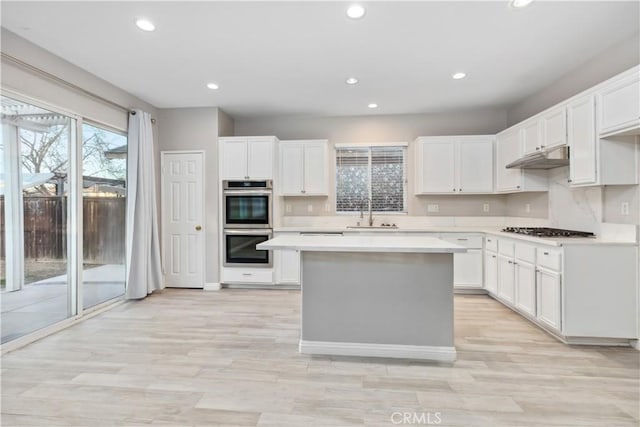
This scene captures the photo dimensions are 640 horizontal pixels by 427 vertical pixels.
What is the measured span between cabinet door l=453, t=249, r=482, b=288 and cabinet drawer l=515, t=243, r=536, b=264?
2.69 ft

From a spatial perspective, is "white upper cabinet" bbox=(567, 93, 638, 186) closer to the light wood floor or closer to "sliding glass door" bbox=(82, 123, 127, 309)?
the light wood floor

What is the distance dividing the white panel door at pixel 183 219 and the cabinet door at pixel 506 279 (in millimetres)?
4087

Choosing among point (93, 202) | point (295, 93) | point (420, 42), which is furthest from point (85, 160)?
point (420, 42)

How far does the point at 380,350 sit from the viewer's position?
2.52 meters

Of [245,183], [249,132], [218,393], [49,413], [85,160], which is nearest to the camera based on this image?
[49,413]

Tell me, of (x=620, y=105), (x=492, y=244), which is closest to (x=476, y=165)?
(x=492, y=244)

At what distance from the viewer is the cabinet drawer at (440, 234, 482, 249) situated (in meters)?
4.24

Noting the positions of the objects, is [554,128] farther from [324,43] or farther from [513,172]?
[324,43]

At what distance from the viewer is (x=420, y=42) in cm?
278

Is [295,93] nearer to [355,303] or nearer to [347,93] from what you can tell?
[347,93]

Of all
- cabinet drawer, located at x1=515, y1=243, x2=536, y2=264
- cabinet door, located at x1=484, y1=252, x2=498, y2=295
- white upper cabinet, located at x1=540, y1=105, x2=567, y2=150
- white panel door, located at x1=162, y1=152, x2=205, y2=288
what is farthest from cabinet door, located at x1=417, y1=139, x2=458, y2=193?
white panel door, located at x1=162, y1=152, x2=205, y2=288

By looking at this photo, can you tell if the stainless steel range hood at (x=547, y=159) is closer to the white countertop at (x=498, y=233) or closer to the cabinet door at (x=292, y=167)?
the white countertop at (x=498, y=233)

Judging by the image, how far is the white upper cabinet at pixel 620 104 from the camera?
236 cm

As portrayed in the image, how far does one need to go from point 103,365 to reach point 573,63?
519 cm
